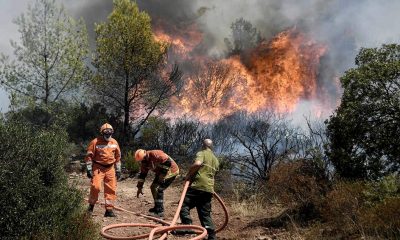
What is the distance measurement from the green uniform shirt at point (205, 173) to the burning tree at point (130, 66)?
52.1 ft

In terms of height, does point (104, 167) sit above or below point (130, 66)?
below

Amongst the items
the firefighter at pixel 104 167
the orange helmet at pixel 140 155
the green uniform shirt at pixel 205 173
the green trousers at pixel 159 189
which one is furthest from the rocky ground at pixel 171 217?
the orange helmet at pixel 140 155

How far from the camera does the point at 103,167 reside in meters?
9.44

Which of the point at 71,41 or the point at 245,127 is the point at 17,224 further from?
the point at 245,127

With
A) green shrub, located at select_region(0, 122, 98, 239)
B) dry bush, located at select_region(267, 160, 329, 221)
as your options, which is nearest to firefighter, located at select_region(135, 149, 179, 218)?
green shrub, located at select_region(0, 122, 98, 239)

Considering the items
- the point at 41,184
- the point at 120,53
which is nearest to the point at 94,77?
the point at 120,53

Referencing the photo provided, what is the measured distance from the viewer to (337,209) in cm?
866

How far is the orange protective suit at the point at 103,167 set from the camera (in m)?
9.23

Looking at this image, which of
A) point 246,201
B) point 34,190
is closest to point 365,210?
point 34,190

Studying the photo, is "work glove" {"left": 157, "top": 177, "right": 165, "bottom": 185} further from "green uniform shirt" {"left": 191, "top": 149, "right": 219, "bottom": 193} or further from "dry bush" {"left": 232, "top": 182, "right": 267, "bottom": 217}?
"dry bush" {"left": 232, "top": 182, "right": 267, "bottom": 217}

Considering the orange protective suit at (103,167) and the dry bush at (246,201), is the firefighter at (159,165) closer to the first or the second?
the orange protective suit at (103,167)

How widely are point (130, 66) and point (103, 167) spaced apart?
14335 mm

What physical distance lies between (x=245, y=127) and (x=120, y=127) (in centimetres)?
713

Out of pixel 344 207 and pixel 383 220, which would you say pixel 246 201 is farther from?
pixel 383 220
